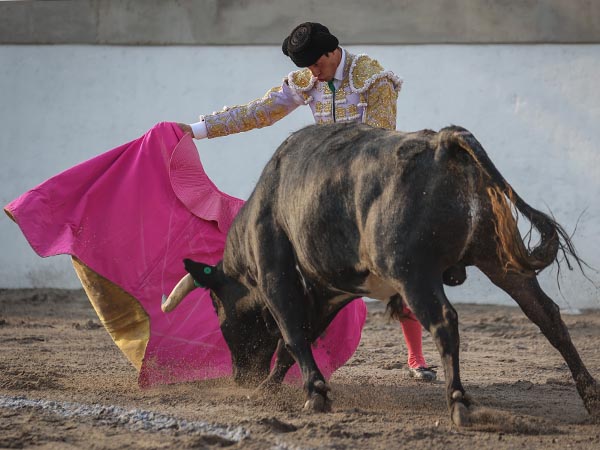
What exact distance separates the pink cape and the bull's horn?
0.68 ft

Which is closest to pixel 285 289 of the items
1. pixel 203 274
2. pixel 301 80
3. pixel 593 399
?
pixel 203 274

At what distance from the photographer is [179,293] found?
461cm

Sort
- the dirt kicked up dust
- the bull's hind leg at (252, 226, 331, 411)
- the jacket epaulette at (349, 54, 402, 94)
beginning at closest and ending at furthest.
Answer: the dirt kicked up dust
the bull's hind leg at (252, 226, 331, 411)
the jacket epaulette at (349, 54, 402, 94)

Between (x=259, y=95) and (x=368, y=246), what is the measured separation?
15.3 feet

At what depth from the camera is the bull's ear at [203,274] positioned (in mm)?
4480

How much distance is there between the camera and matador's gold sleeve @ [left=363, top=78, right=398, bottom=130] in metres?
4.48

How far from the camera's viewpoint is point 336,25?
7910 mm

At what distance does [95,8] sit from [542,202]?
3.92 meters

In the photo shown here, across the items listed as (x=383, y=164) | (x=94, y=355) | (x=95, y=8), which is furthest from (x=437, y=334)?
(x=95, y=8)

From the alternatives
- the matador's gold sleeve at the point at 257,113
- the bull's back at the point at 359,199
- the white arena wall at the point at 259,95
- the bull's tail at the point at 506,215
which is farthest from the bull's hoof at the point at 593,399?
the white arena wall at the point at 259,95

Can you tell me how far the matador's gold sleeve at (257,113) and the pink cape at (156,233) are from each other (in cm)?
19

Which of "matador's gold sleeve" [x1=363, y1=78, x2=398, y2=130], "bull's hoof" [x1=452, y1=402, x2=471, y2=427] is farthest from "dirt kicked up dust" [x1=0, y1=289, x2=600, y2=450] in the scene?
"matador's gold sleeve" [x1=363, y1=78, x2=398, y2=130]

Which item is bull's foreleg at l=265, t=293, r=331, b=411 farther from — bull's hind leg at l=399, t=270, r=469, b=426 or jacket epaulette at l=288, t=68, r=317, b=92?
jacket epaulette at l=288, t=68, r=317, b=92

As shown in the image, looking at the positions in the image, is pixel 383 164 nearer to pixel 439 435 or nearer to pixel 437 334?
pixel 437 334
